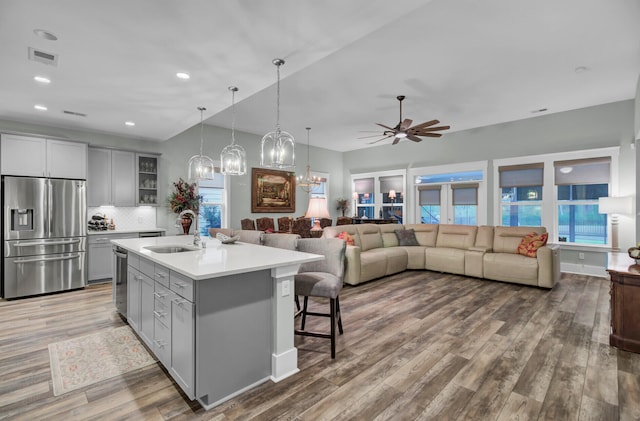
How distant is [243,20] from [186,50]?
2.36ft

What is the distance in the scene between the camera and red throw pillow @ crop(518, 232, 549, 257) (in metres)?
5.16

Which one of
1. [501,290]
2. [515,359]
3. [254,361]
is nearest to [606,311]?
[501,290]

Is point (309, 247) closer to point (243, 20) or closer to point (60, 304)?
point (243, 20)

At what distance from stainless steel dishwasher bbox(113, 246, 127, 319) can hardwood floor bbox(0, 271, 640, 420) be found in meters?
0.19

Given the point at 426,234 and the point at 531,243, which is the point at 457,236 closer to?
the point at 426,234

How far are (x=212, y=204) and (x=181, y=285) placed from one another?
17.1 ft

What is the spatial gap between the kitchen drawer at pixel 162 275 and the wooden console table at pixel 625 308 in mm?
3728

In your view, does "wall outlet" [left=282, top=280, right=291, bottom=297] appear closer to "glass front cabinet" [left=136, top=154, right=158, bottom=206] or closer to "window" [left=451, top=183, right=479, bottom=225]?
"glass front cabinet" [left=136, top=154, right=158, bottom=206]

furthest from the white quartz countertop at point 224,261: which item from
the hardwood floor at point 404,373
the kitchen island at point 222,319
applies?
the hardwood floor at point 404,373

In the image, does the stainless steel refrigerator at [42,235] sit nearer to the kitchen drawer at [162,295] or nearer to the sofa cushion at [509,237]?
the kitchen drawer at [162,295]

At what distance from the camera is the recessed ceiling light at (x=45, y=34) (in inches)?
96.7

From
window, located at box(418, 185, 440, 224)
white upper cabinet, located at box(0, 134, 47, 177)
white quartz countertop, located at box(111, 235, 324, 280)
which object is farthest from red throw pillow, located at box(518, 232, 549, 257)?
white upper cabinet, located at box(0, 134, 47, 177)

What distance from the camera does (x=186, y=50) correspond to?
2744 mm

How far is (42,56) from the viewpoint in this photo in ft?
9.27
